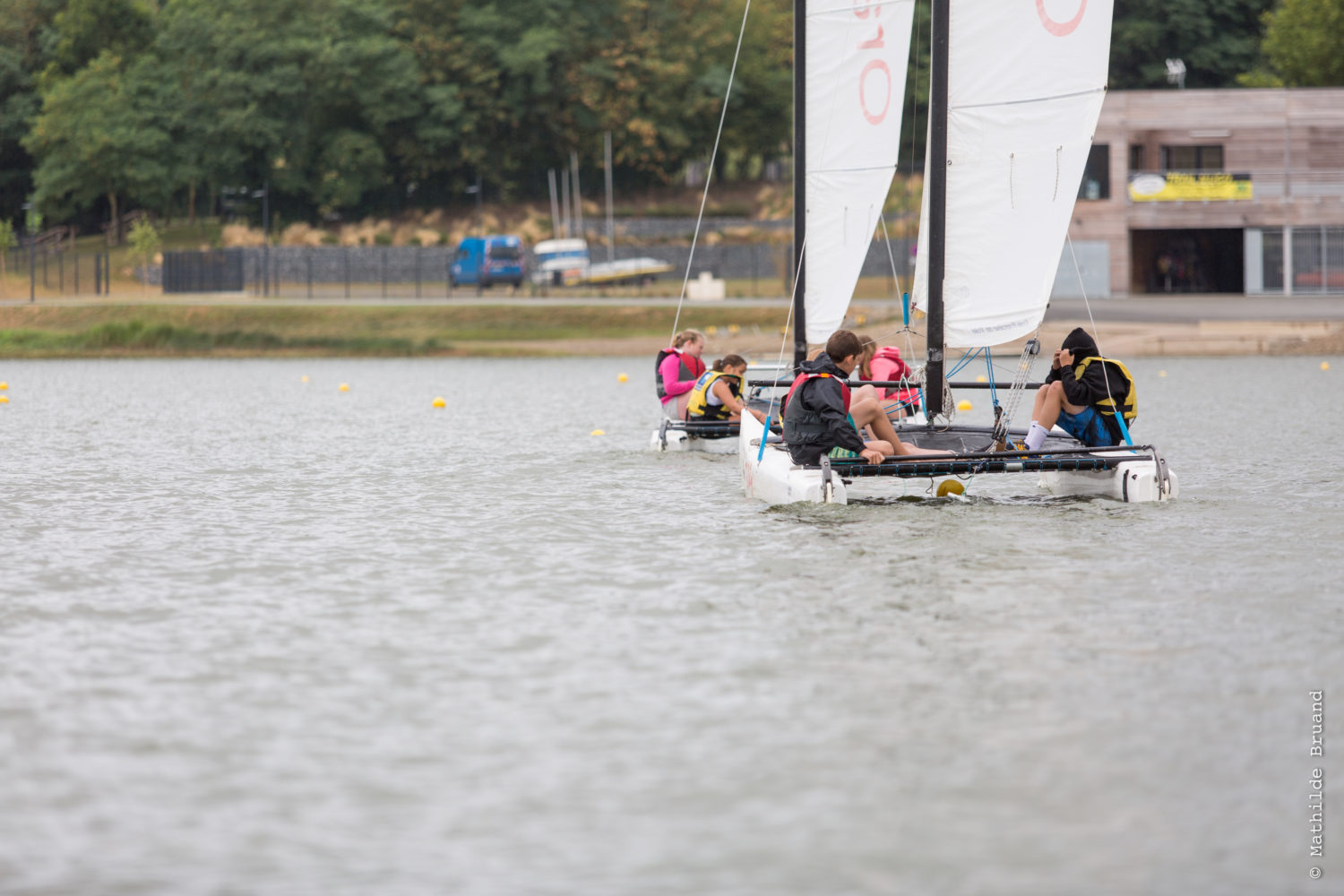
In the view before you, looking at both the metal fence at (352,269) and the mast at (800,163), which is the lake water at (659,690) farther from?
the metal fence at (352,269)

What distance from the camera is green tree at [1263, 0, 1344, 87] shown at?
76.8 m

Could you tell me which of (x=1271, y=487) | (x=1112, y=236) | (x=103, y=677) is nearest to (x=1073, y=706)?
(x=103, y=677)

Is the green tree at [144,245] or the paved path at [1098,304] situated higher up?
the green tree at [144,245]

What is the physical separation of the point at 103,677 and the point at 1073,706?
519 cm

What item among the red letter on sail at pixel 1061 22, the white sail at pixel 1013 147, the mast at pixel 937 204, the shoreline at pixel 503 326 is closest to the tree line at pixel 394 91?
the shoreline at pixel 503 326

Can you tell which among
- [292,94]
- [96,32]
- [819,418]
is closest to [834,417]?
[819,418]

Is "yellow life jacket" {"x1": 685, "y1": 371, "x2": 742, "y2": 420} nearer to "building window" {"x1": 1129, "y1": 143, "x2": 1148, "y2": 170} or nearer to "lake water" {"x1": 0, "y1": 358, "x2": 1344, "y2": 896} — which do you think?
"lake water" {"x1": 0, "y1": 358, "x2": 1344, "y2": 896}

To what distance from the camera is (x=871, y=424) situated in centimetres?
1563

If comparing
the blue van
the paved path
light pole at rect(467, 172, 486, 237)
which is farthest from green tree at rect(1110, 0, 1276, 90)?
the blue van

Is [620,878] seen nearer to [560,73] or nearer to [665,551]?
[665,551]

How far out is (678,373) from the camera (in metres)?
22.3

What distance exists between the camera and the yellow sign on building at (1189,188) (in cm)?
6066

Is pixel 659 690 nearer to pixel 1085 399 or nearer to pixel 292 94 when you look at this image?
pixel 1085 399

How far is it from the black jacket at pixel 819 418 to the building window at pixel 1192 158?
168 ft
